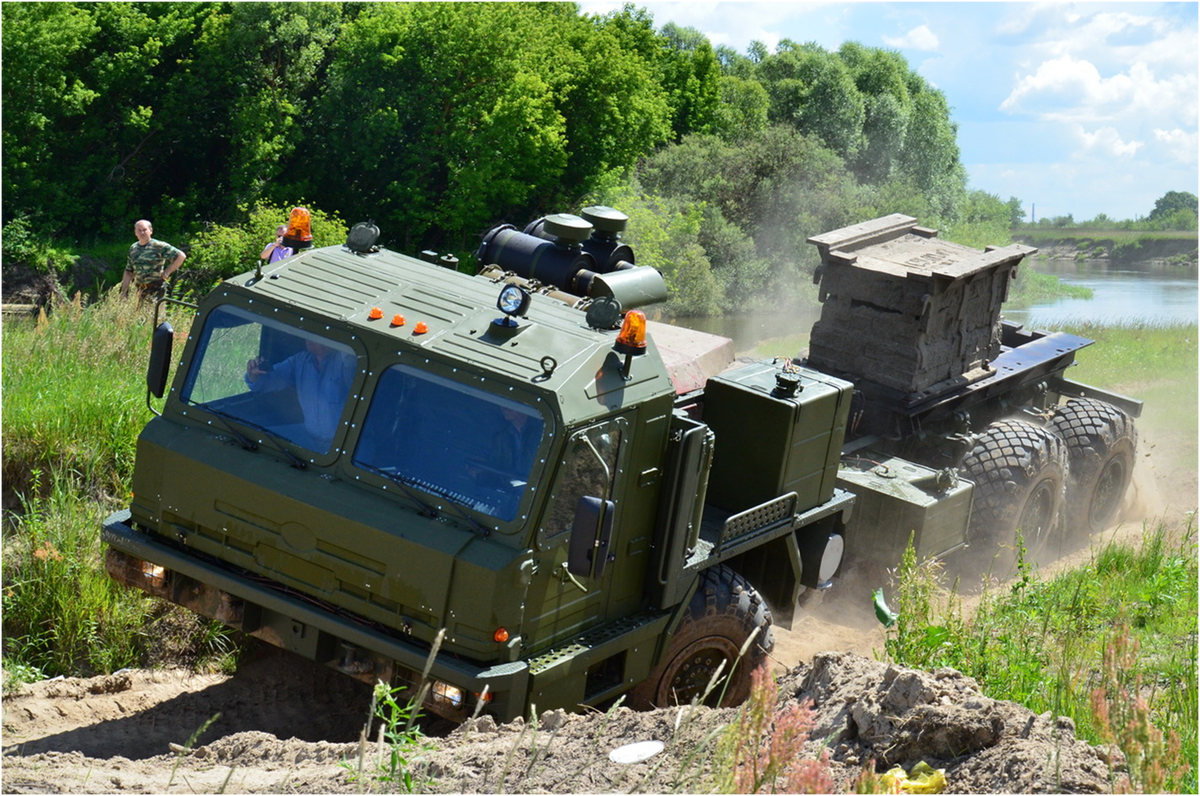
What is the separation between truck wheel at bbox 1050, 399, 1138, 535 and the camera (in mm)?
11000

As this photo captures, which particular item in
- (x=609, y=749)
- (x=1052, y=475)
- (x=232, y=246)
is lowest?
(x=232, y=246)

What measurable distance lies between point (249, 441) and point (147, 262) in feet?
19.0

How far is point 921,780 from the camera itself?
164 inches

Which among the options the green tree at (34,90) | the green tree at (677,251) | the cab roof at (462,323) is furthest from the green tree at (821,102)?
the cab roof at (462,323)

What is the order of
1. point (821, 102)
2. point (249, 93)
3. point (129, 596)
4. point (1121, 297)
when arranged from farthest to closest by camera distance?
1. point (1121, 297)
2. point (821, 102)
3. point (249, 93)
4. point (129, 596)

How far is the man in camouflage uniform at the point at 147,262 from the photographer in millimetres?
10742

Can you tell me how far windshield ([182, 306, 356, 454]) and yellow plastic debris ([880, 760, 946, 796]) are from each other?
2963 millimetres

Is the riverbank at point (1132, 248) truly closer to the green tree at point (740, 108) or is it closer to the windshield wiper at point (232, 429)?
the green tree at point (740, 108)

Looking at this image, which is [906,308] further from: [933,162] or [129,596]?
[933,162]

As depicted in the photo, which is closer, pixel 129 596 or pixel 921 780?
pixel 921 780

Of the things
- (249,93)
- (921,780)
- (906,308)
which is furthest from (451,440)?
(249,93)

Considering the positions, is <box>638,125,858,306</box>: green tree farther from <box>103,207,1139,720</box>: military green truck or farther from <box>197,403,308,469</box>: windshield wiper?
<box>197,403,308,469</box>: windshield wiper

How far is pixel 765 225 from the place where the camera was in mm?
37344

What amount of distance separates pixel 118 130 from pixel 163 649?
2357cm
